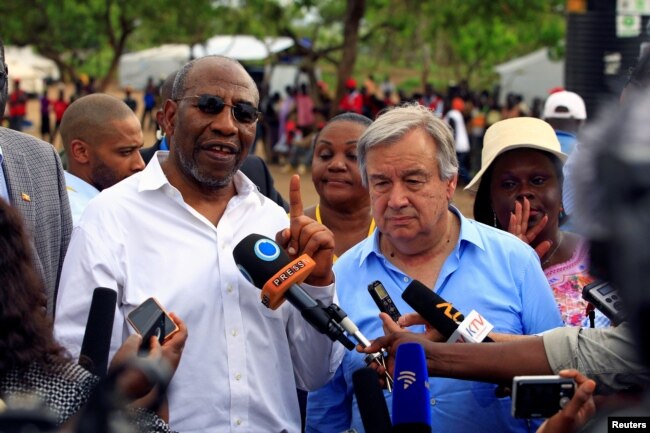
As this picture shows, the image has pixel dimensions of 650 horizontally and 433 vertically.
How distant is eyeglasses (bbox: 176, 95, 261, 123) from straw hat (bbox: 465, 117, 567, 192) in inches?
61.9

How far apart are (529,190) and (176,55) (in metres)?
47.4

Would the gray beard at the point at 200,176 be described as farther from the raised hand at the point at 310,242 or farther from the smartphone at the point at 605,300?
the smartphone at the point at 605,300

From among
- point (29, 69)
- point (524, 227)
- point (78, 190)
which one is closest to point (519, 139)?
point (524, 227)

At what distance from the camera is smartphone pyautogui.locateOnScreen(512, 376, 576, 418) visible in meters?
2.65

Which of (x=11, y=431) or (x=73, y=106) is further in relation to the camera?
(x=73, y=106)

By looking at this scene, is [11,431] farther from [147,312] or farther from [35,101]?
[35,101]

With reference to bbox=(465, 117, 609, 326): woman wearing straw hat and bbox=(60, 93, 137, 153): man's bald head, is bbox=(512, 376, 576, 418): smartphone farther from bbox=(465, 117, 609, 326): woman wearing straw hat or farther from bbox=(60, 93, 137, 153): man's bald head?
bbox=(60, 93, 137, 153): man's bald head

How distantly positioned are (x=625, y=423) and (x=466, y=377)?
1.25 m

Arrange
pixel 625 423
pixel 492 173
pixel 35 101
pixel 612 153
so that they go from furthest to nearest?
pixel 35 101, pixel 492 173, pixel 625 423, pixel 612 153

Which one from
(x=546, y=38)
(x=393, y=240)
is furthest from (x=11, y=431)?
(x=546, y=38)

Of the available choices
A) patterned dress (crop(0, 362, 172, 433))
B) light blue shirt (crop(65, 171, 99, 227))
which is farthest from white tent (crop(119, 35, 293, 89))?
patterned dress (crop(0, 362, 172, 433))

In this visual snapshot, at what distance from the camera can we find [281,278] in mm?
3248

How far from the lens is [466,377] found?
3238 millimetres

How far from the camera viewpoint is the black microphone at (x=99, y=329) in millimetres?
2752
